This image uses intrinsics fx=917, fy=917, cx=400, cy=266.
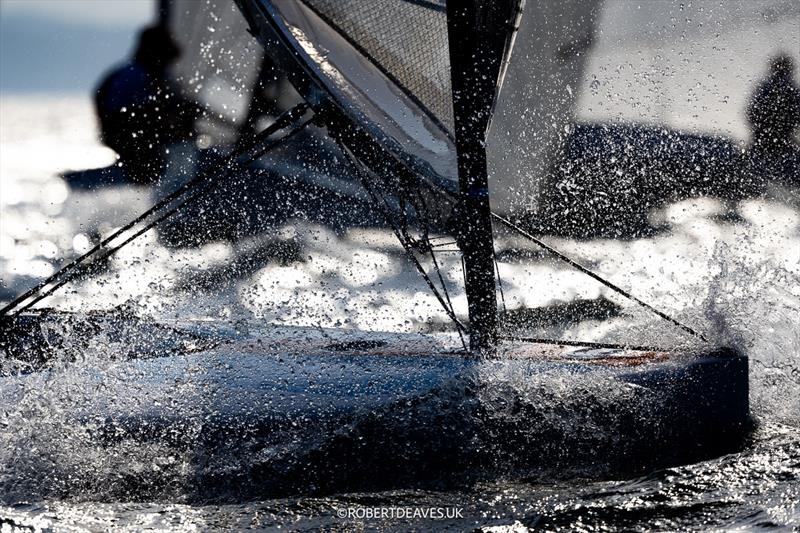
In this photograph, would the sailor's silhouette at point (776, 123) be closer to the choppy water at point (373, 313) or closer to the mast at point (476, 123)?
the choppy water at point (373, 313)

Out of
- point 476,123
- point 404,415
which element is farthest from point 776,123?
point 404,415

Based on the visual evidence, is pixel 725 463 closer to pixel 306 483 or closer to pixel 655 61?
pixel 306 483

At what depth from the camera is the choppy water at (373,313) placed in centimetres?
255

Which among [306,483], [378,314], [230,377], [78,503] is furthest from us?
[378,314]

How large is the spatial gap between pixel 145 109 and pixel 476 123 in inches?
454

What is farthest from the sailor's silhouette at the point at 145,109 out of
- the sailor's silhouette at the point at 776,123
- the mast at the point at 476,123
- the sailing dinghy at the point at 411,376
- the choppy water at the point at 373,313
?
the mast at the point at 476,123

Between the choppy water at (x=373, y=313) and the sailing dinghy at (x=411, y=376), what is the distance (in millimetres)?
121

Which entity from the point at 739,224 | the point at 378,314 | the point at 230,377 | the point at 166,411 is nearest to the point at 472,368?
the point at 230,377

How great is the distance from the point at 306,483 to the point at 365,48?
8.44ft

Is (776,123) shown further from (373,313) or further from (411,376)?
(411,376)

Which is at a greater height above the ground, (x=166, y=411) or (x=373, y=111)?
(x=373, y=111)

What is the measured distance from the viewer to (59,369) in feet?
11.9

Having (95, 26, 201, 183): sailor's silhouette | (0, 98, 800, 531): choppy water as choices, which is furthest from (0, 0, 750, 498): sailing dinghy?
(95, 26, 201, 183): sailor's silhouette

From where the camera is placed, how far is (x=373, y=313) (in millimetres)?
6859
